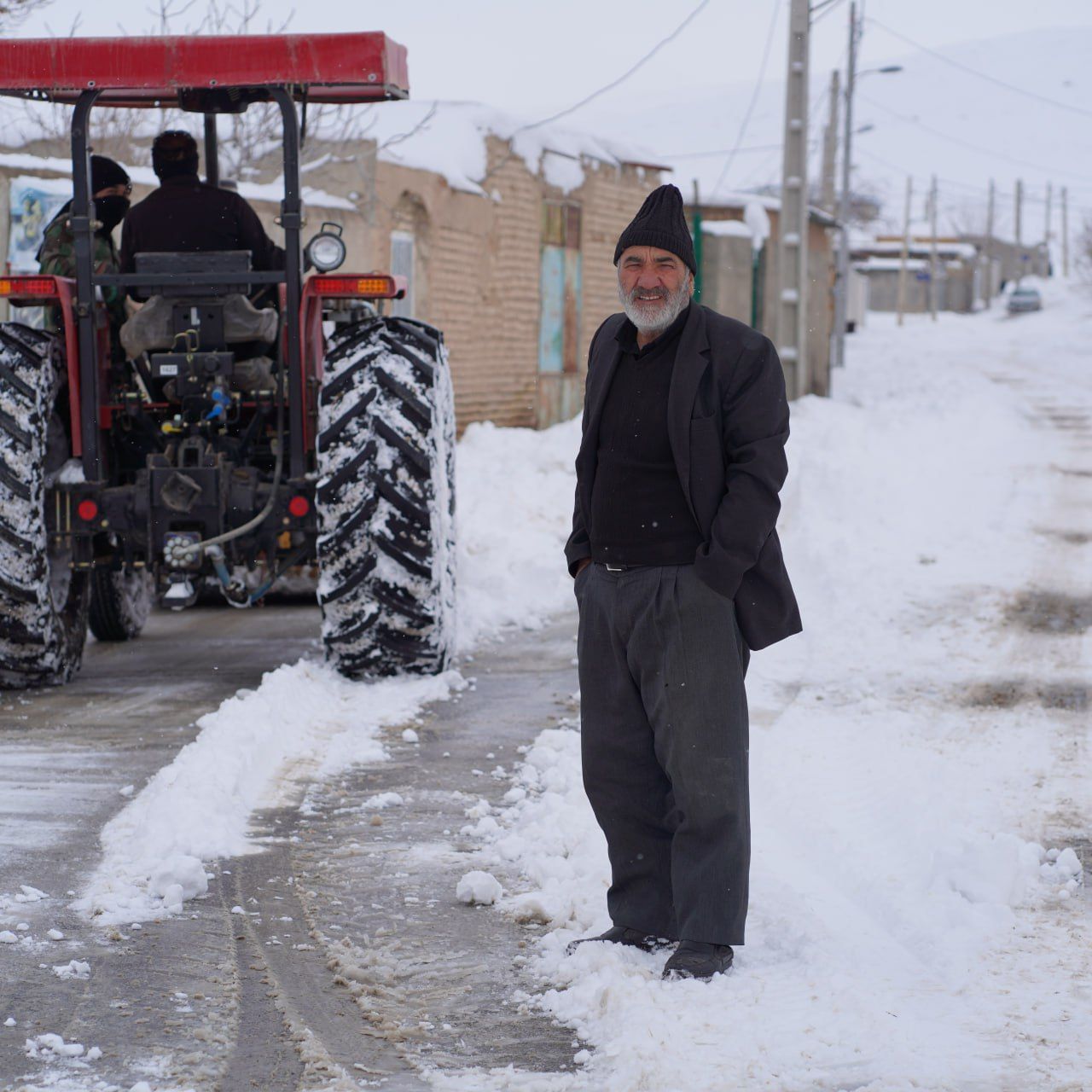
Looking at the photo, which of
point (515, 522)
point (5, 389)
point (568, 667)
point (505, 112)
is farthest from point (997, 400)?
point (5, 389)

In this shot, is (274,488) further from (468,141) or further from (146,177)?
(468,141)

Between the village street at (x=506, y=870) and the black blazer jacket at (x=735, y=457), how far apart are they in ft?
2.96

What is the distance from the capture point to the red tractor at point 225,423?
6.53 meters

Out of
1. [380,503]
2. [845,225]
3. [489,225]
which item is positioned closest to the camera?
[380,503]

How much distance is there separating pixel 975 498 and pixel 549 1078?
11.0 metres

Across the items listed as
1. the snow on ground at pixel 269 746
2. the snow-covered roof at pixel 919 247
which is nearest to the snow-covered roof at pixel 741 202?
the snow on ground at pixel 269 746

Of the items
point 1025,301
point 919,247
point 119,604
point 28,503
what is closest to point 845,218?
point 119,604

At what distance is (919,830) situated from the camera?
4.95 metres

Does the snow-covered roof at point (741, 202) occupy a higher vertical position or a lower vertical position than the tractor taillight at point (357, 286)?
higher

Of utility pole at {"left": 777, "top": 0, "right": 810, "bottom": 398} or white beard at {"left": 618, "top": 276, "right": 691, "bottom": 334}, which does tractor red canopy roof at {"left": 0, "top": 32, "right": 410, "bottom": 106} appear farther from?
utility pole at {"left": 777, "top": 0, "right": 810, "bottom": 398}

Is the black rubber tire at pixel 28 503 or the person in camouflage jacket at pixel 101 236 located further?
the person in camouflage jacket at pixel 101 236

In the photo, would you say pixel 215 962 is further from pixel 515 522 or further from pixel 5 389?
pixel 515 522

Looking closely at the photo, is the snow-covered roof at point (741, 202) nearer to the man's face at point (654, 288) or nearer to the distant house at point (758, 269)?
the distant house at point (758, 269)

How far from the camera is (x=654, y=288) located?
156 inches
